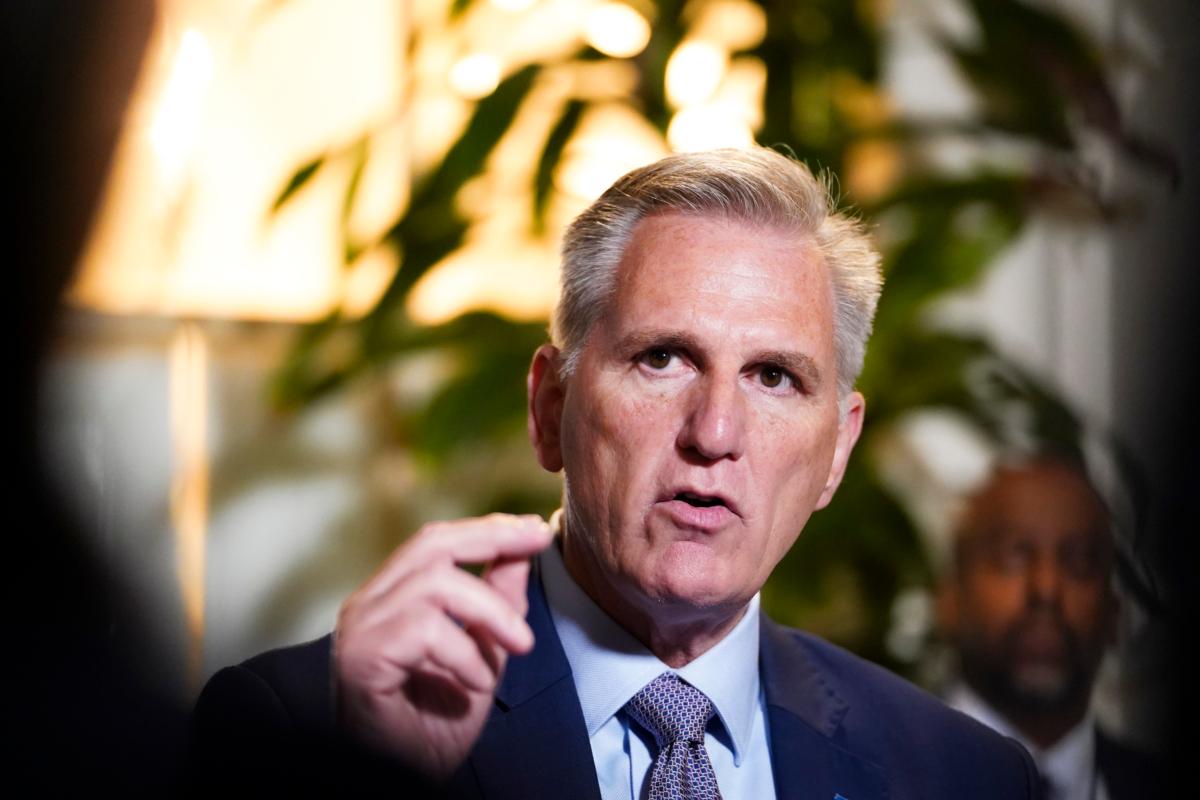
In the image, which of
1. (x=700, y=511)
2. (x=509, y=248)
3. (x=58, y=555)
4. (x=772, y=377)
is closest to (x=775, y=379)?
(x=772, y=377)

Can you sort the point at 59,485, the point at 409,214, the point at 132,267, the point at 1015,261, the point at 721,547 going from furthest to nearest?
1. the point at 1015,261
2. the point at 409,214
3. the point at 132,267
4. the point at 721,547
5. the point at 59,485

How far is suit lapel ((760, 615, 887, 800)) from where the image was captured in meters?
0.77

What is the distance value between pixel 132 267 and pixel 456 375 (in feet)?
1.23

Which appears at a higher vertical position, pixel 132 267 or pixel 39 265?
pixel 39 265

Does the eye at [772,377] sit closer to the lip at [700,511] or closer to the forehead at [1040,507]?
the lip at [700,511]

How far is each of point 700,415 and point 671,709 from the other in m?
0.20

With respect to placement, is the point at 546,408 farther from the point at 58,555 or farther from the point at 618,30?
the point at 618,30

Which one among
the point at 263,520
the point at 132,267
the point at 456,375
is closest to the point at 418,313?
the point at 456,375

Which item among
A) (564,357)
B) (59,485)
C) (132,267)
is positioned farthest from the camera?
(132,267)

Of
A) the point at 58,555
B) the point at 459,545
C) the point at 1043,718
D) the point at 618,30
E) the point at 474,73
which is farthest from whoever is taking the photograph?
the point at 474,73

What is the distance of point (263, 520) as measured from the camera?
1.51 meters

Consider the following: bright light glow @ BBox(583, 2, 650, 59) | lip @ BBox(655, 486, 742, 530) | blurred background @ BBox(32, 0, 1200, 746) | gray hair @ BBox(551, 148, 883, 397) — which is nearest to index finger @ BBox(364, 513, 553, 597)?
lip @ BBox(655, 486, 742, 530)

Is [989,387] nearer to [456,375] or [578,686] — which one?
[456,375]

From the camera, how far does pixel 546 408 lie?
824 mm
